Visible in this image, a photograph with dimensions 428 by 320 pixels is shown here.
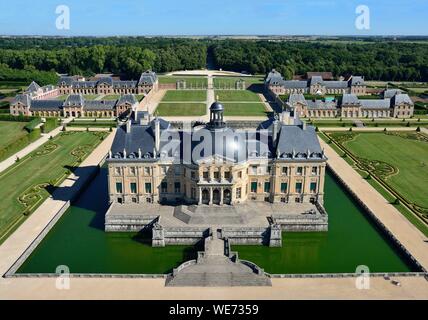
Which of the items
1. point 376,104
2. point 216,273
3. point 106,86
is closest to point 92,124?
point 106,86

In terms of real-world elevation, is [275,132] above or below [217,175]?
above

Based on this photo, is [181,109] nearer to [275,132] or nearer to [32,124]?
[32,124]

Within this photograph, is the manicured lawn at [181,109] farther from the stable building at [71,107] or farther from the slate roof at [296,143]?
the slate roof at [296,143]

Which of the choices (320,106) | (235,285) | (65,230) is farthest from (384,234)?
(320,106)

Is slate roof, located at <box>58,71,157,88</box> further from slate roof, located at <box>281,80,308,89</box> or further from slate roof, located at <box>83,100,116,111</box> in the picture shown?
slate roof, located at <box>281,80,308,89</box>

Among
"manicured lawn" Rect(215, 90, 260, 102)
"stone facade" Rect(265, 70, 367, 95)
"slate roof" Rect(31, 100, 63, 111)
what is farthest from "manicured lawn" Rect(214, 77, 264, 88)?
"slate roof" Rect(31, 100, 63, 111)

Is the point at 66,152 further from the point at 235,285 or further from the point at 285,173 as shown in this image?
the point at 235,285
